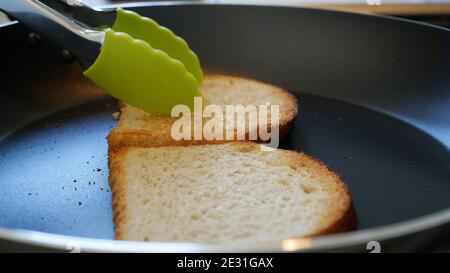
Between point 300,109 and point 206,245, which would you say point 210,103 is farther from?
point 206,245

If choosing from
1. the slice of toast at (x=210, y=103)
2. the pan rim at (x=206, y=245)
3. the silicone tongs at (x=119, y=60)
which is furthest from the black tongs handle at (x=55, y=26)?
the pan rim at (x=206, y=245)

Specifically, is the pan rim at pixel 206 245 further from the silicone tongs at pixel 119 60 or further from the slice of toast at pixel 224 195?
the silicone tongs at pixel 119 60

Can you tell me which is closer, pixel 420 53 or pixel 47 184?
pixel 47 184

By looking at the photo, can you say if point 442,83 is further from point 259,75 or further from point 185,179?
point 185,179

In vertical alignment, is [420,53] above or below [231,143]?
above

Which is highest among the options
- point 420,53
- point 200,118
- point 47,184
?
point 420,53

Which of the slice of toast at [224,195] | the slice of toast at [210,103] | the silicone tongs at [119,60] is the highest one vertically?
the silicone tongs at [119,60]

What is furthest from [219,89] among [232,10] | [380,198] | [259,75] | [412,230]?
[412,230]
